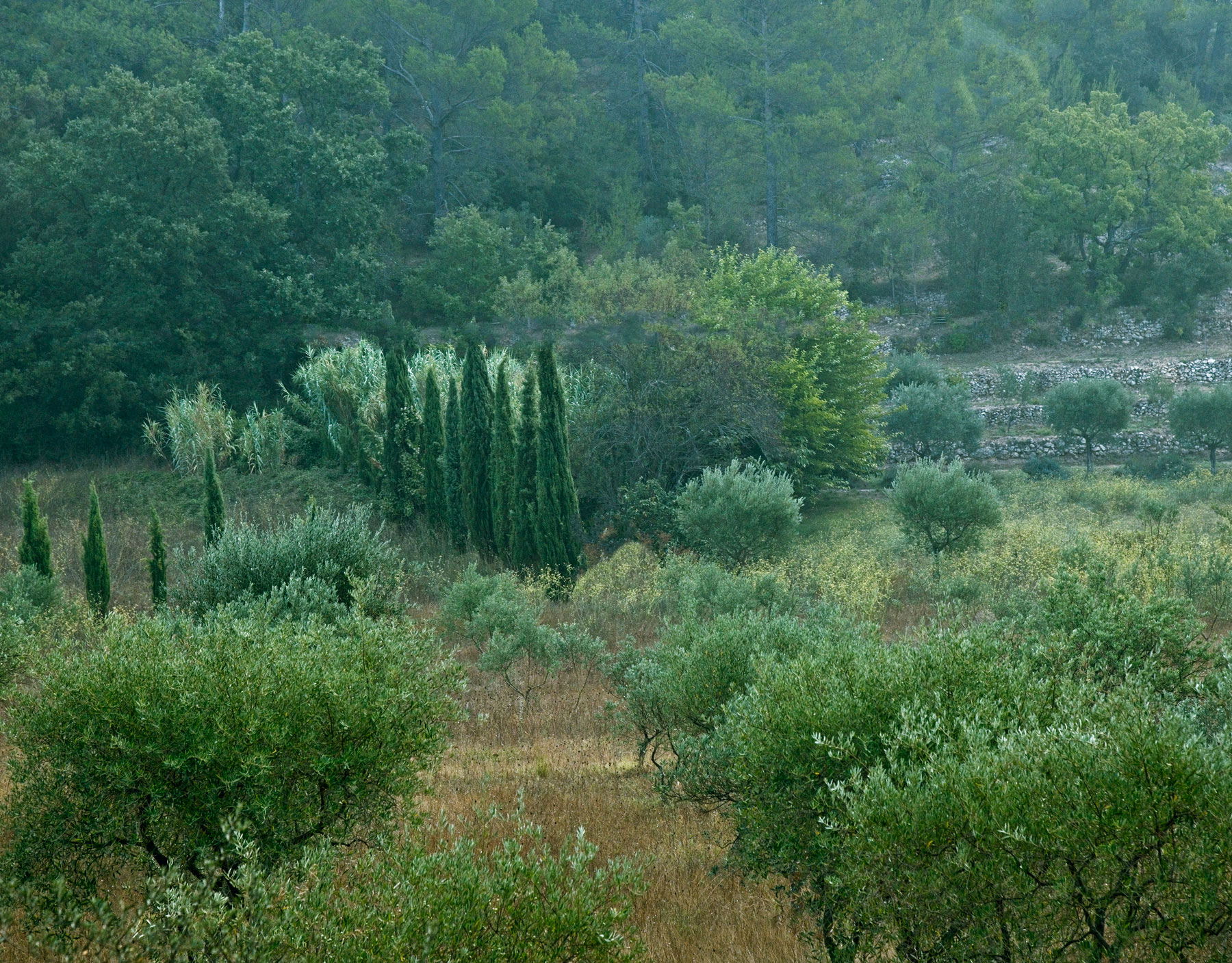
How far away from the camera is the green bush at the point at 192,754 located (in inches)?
186

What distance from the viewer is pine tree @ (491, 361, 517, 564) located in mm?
18719

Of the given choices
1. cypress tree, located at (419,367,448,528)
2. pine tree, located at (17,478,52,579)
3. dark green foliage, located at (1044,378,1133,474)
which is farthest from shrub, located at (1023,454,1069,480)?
pine tree, located at (17,478,52,579)

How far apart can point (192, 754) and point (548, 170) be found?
39042 mm

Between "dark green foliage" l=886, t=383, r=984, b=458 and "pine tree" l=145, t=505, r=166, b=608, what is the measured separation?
20477mm

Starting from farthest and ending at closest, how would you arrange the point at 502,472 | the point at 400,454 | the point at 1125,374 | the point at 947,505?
1. the point at 1125,374
2. the point at 400,454
3. the point at 502,472
4. the point at 947,505

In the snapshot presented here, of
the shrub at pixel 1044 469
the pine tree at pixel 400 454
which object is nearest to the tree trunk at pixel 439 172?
the pine tree at pixel 400 454

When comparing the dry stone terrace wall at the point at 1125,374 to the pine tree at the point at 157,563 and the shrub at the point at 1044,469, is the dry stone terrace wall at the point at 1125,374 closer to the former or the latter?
the shrub at the point at 1044,469

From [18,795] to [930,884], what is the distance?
4347 mm

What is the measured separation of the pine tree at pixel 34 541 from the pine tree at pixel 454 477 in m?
7.00

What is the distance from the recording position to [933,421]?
30281 mm

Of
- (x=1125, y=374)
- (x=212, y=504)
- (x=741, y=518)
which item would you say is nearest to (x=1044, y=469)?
(x=1125, y=374)

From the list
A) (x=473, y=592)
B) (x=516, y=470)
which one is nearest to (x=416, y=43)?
(x=516, y=470)

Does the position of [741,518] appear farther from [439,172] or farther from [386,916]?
[439,172]

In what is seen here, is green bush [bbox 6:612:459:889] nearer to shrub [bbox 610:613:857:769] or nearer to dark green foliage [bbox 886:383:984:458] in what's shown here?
shrub [bbox 610:613:857:769]
